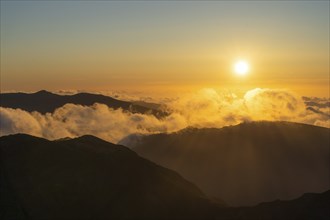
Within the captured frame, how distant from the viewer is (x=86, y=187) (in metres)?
172

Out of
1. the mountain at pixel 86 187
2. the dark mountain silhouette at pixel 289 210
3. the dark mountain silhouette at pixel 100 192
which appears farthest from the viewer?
the mountain at pixel 86 187

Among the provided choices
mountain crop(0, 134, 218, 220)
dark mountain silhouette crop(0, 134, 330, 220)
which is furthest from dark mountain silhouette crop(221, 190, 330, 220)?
mountain crop(0, 134, 218, 220)

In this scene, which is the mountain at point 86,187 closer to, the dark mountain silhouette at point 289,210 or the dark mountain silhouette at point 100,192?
the dark mountain silhouette at point 100,192

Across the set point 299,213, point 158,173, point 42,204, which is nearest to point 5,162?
point 42,204

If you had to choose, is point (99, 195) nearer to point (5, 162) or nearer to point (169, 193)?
point (169, 193)

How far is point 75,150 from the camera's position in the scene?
197000 millimetres

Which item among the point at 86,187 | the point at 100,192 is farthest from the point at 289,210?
the point at 86,187

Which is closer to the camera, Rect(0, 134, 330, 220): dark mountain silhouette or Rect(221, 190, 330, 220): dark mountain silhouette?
Rect(221, 190, 330, 220): dark mountain silhouette

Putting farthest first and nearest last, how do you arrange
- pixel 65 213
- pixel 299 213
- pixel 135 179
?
pixel 135 179 < pixel 65 213 < pixel 299 213

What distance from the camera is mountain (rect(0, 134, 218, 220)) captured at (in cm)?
15838

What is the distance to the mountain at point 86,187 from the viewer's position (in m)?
158

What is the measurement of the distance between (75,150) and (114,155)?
736 inches

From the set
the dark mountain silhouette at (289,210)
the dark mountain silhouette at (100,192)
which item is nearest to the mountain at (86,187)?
the dark mountain silhouette at (100,192)

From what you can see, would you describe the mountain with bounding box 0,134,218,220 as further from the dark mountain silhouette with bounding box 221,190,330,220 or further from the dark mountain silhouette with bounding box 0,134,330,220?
the dark mountain silhouette with bounding box 221,190,330,220
